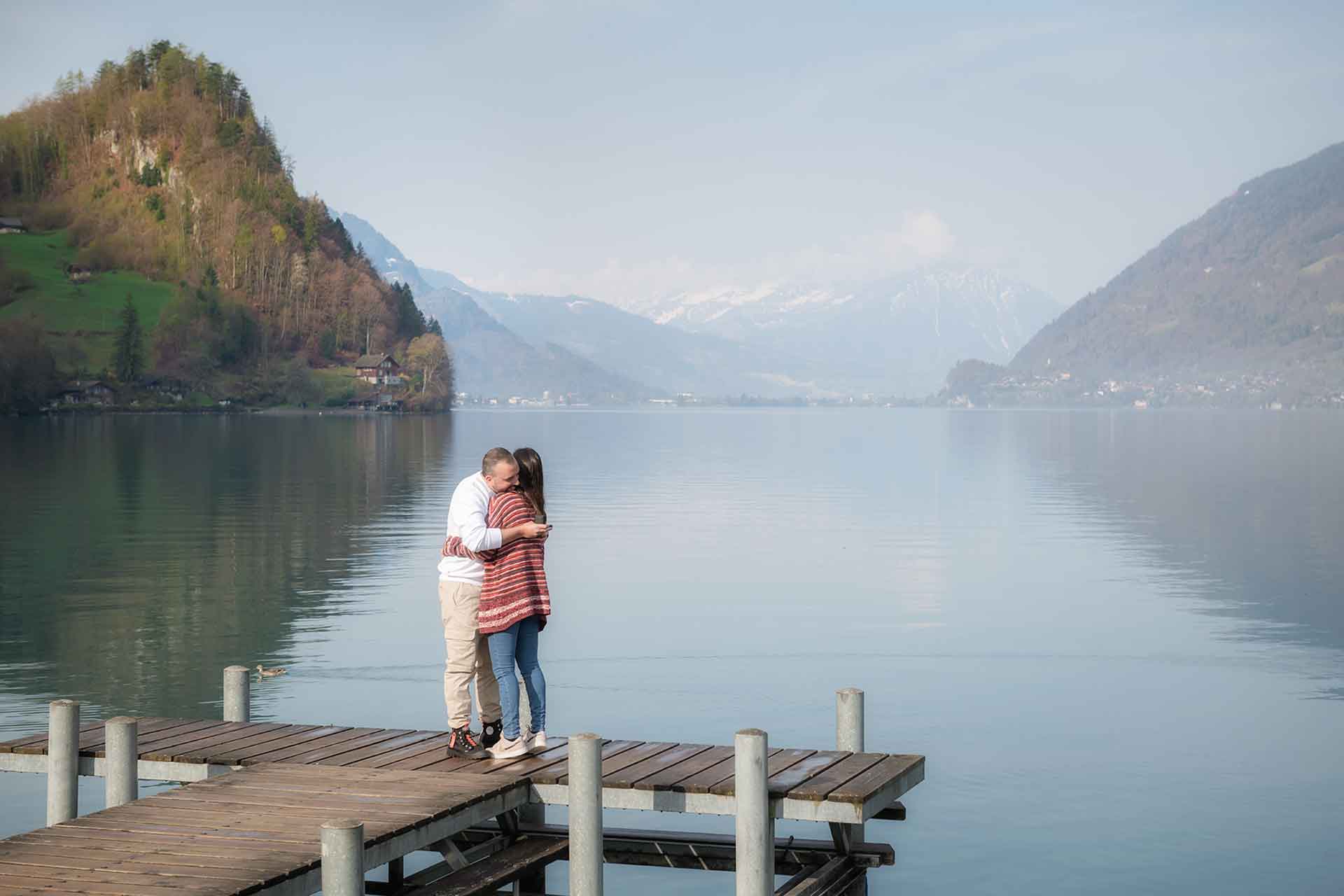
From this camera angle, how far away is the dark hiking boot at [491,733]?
14234mm

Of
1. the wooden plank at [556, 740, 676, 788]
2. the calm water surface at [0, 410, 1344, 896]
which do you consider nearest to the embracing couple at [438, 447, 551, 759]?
the wooden plank at [556, 740, 676, 788]

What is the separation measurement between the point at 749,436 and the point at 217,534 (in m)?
127

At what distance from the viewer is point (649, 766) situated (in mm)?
13188

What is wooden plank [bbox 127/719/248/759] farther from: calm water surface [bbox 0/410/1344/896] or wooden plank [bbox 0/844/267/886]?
calm water surface [bbox 0/410/1344/896]

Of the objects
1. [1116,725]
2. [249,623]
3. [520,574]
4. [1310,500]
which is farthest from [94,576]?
[1310,500]

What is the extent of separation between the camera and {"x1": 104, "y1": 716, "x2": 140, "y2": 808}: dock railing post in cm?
1297

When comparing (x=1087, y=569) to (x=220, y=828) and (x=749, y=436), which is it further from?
(x=749, y=436)

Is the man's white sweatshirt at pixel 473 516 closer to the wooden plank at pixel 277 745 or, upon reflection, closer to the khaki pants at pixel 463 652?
the khaki pants at pixel 463 652

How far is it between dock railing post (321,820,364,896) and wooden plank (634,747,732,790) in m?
3.07

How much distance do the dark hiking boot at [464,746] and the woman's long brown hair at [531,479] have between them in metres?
1.95

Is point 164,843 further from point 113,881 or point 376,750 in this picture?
point 376,750

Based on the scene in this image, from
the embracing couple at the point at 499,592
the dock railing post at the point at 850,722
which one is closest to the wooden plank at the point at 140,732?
the embracing couple at the point at 499,592

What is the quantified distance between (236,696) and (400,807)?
456cm

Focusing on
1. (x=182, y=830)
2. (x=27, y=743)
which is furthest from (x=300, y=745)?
(x=182, y=830)
